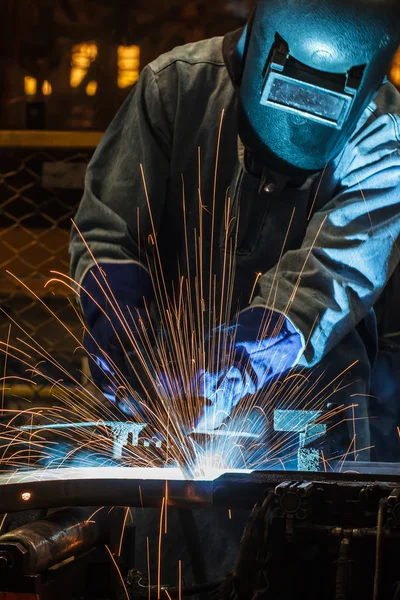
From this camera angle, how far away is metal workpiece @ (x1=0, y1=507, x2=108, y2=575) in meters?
1.21

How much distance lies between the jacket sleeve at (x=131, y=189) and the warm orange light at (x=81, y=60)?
131cm

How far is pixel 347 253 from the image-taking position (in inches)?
78.0

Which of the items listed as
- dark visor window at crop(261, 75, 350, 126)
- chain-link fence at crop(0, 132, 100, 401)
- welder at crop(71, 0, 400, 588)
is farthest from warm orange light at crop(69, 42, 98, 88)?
dark visor window at crop(261, 75, 350, 126)

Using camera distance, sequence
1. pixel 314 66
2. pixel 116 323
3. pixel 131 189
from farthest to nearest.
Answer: pixel 131 189
pixel 116 323
pixel 314 66

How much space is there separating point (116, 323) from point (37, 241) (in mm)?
1541

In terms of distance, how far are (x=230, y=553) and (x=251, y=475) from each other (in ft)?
1.25

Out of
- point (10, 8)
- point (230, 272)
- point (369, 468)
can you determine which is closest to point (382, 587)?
point (369, 468)

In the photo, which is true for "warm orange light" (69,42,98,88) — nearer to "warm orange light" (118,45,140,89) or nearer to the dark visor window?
"warm orange light" (118,45,140,89)

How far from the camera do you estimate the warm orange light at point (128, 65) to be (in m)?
3.33

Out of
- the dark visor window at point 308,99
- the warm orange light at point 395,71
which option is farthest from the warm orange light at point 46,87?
the dark visor window at point 308,99

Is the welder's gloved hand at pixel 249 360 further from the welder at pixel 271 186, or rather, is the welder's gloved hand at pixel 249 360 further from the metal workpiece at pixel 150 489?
the metal workpiece at pixel 150 489

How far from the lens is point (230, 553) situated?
1669 mm

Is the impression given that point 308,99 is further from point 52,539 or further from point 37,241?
point 37,241

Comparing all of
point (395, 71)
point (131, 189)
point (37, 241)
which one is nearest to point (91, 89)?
point (37, 241)
